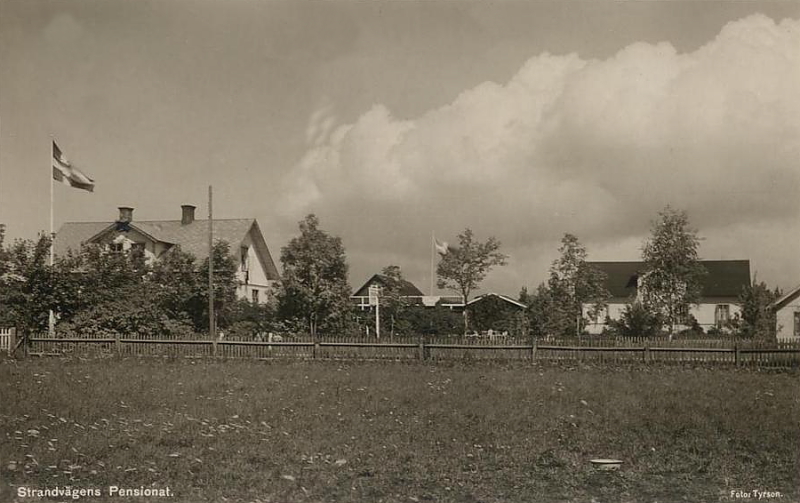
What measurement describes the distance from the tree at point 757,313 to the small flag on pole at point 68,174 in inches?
1213

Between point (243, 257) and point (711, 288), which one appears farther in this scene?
point (711, 288)

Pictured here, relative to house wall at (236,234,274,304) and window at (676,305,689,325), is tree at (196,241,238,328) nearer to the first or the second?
house wall at (236,234,274,304)

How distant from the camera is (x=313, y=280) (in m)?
30.6

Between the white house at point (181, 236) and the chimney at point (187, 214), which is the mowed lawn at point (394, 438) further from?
the chimney at point (187, 214)

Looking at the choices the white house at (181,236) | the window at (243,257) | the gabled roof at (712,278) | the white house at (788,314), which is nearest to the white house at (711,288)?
the gabled roof at (712,278)

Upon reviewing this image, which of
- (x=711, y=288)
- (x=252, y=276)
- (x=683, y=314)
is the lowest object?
(x=683, y=314)

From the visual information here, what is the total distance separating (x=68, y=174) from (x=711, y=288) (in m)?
53.3

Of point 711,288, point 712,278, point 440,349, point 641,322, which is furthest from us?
point 712,278

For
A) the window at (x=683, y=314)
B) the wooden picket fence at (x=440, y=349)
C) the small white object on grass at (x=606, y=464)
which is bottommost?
the small white object on grass at (x=606, y=464)

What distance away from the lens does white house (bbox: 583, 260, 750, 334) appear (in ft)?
189

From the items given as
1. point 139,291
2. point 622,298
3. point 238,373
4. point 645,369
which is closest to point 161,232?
point 139,291

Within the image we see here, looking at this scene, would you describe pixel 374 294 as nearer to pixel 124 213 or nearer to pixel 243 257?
pixel 243 257

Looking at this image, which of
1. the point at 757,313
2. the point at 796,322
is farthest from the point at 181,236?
the point at 796,322

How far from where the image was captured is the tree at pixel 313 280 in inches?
1200
